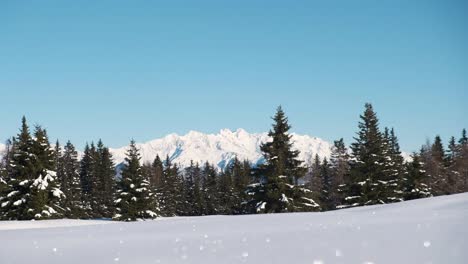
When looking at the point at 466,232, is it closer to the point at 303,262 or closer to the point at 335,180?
the point at 303,262

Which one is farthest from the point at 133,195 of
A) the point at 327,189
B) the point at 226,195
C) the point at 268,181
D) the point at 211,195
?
the point at 327,189

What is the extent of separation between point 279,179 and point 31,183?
1901cm

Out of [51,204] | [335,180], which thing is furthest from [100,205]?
[335,180]

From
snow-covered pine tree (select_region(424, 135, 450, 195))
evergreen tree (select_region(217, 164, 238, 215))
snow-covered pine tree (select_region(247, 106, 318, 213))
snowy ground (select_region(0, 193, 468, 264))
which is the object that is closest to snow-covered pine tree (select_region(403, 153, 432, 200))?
snow-covered pine tree (select_region(247, 106, 318, 213))

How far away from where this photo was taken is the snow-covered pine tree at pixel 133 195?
34781 millimetres

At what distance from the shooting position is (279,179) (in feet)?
105

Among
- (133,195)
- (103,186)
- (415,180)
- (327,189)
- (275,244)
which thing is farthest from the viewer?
(327,189)

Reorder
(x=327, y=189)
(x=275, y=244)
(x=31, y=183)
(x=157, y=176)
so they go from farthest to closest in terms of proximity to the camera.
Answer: (x=157, y=176) < (x=327, y=189) < (x=31, y=183) < (x=275, y=244)

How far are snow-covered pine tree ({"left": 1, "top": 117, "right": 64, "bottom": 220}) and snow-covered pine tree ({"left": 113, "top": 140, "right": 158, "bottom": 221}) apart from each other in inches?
209

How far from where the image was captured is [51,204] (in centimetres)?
3139

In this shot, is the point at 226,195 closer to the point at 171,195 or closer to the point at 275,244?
the point at 171,195

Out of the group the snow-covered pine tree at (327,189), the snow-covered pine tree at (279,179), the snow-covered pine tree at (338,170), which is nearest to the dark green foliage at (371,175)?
the snow-covered pine tree at (279,179)

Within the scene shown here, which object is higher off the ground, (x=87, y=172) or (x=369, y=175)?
(x=87, y=172)

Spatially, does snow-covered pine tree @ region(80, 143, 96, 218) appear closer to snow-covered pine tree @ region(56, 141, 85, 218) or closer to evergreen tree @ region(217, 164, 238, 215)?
snow-covered pine tree @ region(56, 141, 85, 218)
